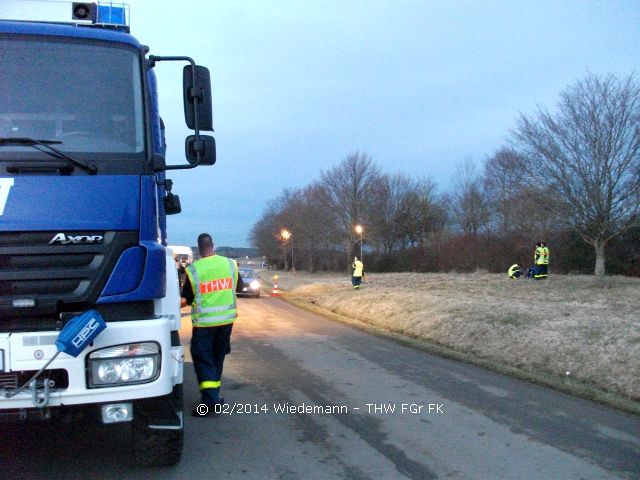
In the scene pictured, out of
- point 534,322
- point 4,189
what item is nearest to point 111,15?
point 4,189

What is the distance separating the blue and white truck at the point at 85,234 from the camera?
400 centimetres

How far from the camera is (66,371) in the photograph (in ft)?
13.1

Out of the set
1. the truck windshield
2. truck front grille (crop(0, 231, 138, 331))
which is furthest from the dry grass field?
the truck windshield

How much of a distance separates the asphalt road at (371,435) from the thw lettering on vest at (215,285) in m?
1.36

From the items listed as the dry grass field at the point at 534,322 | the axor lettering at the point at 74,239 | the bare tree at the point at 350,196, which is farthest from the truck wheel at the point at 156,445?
the bare tree at the point at 350,196

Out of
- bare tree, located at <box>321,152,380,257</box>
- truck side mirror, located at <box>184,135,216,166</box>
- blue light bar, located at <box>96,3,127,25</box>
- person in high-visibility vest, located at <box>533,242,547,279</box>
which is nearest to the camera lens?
truck side mirror, located at <box>184,135,216,166</box>

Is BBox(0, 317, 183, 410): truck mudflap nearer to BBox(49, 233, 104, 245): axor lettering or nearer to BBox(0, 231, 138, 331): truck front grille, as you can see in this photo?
BBox(0, 231, 138, 331): truck front grille

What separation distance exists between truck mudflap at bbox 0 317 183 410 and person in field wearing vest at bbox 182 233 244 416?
238 cm

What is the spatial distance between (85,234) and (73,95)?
1237mm

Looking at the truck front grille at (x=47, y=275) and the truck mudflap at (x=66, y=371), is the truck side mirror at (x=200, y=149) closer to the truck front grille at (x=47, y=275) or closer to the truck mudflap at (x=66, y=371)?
the truck front grille at (x=47, y=275)

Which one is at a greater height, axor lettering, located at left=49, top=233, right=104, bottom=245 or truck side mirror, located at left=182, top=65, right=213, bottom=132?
truck side mirror, located at left=182, top=65, right=213, bottom=132

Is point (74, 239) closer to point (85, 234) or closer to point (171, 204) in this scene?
point (85, 234)

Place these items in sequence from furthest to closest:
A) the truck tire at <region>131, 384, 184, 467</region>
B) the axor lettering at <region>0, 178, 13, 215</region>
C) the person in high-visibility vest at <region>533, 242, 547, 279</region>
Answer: the person in high-visibility vest at <region>533, 242, 547, 279</region> < the truck tire at <region>131, 384, 184, 467</region> < the axor lettering at <region>0, 178, 13, 215</region>

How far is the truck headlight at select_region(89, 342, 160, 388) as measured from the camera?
4.05m
